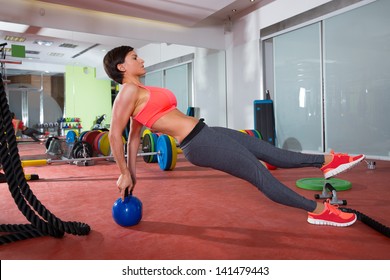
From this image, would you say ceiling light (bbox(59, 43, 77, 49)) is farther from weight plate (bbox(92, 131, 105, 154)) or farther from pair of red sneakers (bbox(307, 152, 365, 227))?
pair of red sneakers (bbox(307, 152, 365, 227))

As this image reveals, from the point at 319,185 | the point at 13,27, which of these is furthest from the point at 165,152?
the point at 13,27

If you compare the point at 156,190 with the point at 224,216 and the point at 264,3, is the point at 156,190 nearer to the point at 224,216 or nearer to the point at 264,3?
the point at 224,216

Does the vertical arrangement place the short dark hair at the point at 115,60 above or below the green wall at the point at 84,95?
below

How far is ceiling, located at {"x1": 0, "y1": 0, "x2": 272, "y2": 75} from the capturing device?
4.37m

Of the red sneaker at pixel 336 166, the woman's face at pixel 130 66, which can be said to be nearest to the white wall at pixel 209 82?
the red sneaker at pixel 336 166

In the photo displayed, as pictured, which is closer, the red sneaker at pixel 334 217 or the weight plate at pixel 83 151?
the red sneaker at pixel 334 217

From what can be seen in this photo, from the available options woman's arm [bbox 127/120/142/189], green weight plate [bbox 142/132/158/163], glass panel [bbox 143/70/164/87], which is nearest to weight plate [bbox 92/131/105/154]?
green weight plate [bbox 142/132/158/163]

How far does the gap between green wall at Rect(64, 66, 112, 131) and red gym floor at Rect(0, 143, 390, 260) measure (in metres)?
7.70

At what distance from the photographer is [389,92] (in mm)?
3637

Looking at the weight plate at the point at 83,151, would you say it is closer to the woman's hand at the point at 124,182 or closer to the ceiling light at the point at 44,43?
the woman's hand at the point at 124,182

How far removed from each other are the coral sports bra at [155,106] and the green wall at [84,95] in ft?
30.2

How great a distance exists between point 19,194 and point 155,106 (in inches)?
24.7

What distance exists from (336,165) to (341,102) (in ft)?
9.82

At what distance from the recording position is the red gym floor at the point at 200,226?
3.87 ft
